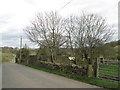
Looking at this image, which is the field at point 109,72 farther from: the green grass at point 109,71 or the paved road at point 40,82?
the paved road at point 40,82

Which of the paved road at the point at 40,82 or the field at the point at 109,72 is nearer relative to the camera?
the paved road at the point at 40,82

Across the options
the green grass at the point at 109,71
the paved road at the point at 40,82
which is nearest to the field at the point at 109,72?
the green grass at the point at 109,71

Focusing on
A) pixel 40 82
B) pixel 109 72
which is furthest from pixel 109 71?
pixel 40 82

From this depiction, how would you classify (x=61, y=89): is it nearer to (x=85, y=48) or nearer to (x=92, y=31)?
(x=85, y=48)

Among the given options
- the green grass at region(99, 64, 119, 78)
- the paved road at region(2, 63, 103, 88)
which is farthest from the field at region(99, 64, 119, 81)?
the paved road at region(2, 63, 103, 88)

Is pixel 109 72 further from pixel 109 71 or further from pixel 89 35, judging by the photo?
pixel 89 35

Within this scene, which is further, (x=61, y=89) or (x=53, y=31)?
(x=53, y=31)

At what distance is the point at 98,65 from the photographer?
36.1 ft

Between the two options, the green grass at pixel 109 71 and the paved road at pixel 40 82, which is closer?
the paved road at pixel 40 82

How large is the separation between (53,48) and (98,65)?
14795 mm

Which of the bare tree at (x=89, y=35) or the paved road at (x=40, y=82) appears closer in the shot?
the paved road at (x=40, y=82)

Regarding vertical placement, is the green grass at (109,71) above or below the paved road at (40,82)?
above

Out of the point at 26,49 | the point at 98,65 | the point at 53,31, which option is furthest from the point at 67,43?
the point at 26,49

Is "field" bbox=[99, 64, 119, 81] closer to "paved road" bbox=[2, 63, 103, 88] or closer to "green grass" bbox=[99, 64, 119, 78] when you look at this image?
"green grass" bbox=[99, 64, 119, 78]
